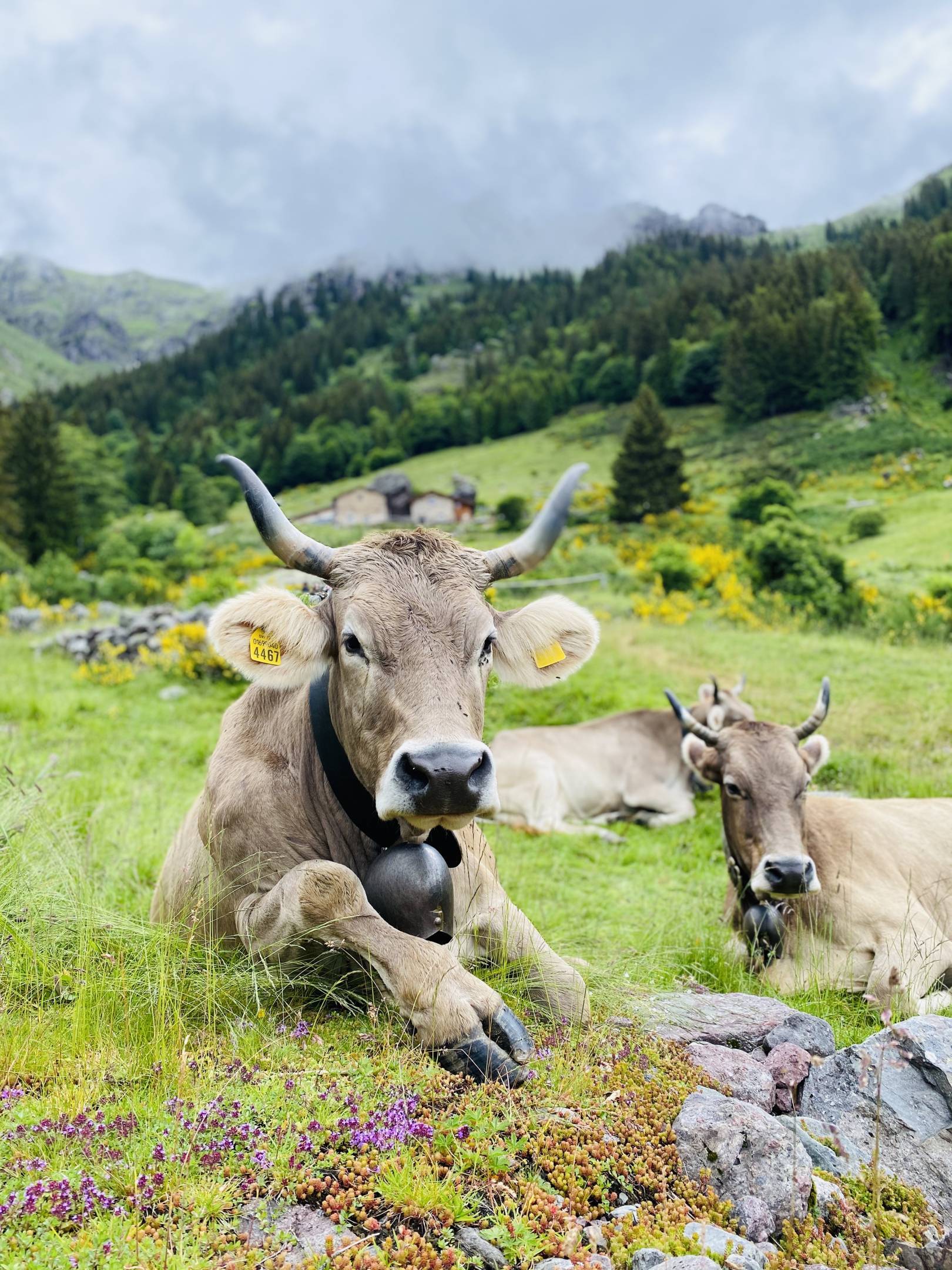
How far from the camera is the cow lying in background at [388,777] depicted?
10.3ft

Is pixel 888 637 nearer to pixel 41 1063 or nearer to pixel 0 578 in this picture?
pixel 41 1063

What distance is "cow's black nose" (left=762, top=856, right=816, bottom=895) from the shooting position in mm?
4918

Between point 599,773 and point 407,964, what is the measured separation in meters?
7.91

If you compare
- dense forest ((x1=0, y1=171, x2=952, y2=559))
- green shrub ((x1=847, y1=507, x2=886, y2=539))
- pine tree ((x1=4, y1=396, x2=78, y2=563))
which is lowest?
green shrub ((x1=847, y1=507, x2=886, y2=539))

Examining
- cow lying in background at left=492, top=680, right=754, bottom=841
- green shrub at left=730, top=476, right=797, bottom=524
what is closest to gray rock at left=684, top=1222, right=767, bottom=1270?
cow lying in background at left=492, top=680, right=754, bottom=841

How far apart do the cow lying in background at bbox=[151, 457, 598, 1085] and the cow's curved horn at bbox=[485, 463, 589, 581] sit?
0.04ft

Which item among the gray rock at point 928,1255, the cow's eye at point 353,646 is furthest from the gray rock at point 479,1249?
the cow's eye at point 353,646

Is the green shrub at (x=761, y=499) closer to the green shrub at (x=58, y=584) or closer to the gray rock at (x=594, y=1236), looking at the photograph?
the green shrub at (x=58, y=584)

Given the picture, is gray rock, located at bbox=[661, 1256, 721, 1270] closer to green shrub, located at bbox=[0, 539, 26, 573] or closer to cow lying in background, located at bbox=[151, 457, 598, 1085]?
cow lying in background, located at bbox=[151, 457, 598, 1085]

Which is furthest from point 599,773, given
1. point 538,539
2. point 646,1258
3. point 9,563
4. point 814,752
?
point 9,563

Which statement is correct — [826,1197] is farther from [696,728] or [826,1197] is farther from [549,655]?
[696,728]


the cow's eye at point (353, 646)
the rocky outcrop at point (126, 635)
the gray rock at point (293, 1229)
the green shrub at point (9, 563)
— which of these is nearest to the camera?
the gray rock at point (293, 1229)

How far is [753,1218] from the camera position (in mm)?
2486

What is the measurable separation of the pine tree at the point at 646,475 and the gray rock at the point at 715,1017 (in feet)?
142
